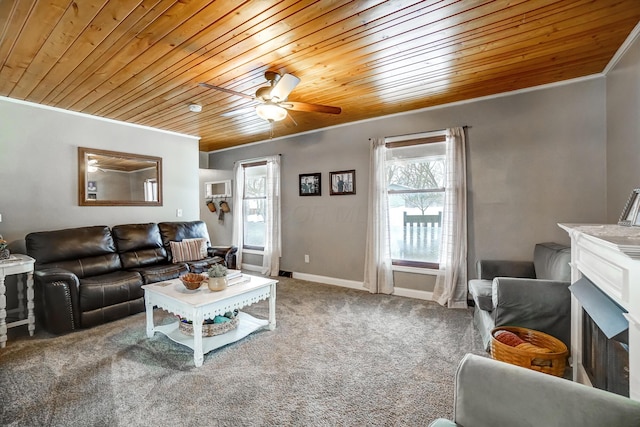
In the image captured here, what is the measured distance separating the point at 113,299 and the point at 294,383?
2290 mm

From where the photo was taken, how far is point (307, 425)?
166 centimetres

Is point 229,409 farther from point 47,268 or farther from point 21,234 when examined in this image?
point 21,234

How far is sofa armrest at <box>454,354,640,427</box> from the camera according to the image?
33.1 inches

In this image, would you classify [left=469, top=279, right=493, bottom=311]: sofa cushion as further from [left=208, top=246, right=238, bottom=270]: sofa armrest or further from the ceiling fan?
[left=208, top=246, right=238, bottom=270]: sofa armrest

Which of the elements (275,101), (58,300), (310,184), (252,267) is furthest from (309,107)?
(252,267)

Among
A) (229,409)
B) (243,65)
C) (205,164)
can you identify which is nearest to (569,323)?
(229,409)

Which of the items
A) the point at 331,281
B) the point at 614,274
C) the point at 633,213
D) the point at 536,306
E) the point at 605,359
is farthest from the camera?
the point at 331,281

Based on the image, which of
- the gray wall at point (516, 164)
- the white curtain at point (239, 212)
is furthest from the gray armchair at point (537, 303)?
the white curtain at point (239, 212)

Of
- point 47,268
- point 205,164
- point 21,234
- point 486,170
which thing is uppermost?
point 205,164

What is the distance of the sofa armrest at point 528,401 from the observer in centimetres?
84

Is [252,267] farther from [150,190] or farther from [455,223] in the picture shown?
[455,223]

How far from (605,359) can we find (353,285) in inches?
121

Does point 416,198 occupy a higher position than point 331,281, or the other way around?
point 416,198

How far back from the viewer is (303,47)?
229cm
